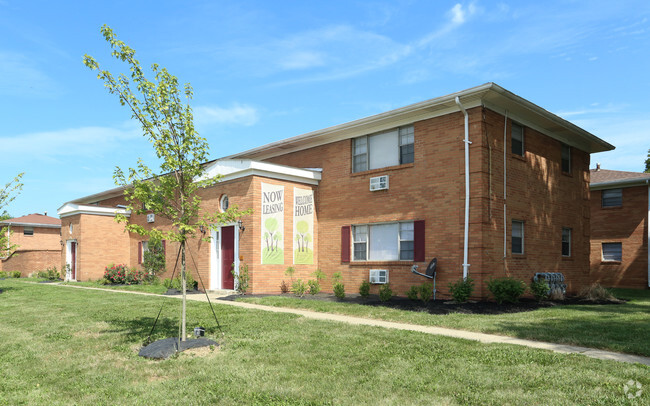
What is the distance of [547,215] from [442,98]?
249 inches

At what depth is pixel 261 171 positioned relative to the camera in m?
16.5

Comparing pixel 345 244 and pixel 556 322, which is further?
pixel 345 244

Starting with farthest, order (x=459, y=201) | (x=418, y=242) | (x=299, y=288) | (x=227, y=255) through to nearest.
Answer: (x=227, y=255) → (x=299, y=288) → (x=418, y=242) → (x=459, y=201)

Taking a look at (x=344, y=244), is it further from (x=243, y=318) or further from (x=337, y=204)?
(x=243, y=318)

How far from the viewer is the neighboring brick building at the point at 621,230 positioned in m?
22.6

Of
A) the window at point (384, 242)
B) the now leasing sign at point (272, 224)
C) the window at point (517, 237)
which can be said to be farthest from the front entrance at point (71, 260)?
the window at point (517, 237)

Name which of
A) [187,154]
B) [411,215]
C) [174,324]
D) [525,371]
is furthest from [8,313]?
[525,371]

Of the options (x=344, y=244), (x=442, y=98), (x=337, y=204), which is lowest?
(x=344, y=244)

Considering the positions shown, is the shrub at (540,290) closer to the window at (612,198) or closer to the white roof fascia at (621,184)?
the white roof fascia at (621,184)

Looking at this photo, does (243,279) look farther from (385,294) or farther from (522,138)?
(522,138)

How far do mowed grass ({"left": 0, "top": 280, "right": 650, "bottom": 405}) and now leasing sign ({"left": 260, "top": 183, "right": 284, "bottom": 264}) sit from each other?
6.78m

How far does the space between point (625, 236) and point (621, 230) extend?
0.33 metres

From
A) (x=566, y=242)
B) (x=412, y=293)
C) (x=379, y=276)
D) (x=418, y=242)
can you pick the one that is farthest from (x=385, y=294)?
(x=566, y=242)

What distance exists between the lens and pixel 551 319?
1043cm
